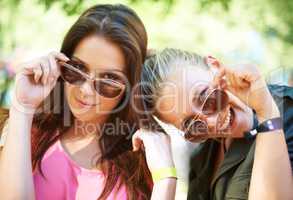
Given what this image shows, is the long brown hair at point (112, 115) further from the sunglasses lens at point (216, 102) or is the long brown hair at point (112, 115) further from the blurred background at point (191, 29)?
the sunglasses lens at point (216, 102)

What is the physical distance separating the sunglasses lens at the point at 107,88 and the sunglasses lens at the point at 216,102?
0.75 feet

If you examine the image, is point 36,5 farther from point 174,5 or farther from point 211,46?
point 211,46

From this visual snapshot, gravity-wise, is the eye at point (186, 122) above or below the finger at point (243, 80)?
below

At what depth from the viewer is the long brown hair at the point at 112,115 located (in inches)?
49.9

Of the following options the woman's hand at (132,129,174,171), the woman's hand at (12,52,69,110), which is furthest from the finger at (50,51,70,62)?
the woman's hand at (132,129,174,171)

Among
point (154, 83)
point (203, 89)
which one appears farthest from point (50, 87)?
point (203, 89)

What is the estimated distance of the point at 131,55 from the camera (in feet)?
4.15

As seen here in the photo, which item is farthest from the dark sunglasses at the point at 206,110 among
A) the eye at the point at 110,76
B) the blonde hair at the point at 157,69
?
the eye at the point at 110,76

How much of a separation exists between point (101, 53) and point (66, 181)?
1.13 ft

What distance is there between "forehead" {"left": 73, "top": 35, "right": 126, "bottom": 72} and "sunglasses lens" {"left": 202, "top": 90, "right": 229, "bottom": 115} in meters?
0.24

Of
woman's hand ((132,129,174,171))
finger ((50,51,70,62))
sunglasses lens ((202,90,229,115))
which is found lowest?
woman's hand ((132,129,174,171))

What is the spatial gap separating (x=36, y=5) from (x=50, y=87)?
0.78 ft

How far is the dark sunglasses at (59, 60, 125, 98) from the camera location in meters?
1.24

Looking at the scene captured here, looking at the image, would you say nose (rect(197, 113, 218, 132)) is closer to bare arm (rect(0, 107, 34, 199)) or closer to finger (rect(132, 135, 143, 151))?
finger (rect(132, 135, 143, 151))
